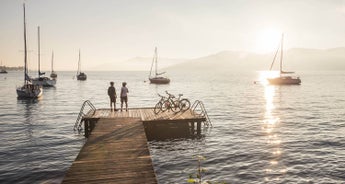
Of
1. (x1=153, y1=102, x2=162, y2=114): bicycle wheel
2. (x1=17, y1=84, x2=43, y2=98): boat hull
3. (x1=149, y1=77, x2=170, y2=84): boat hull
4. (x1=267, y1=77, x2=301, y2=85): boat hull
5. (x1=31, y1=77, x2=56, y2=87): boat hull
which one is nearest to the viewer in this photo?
(x1=153, y1=102, x2=162, y2=114): bicycle wheel

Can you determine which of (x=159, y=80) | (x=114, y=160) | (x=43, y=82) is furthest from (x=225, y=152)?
(x=159, y=80)

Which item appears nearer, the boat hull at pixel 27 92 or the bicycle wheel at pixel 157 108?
the bicycle wheel at pixel 157 108

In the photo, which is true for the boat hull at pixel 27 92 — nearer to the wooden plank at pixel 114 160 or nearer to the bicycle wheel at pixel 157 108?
the bicycle wheel at pixel 157 108

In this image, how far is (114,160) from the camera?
11.1 m

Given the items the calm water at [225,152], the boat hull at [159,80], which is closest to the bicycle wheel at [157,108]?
the calm water at [225,152]

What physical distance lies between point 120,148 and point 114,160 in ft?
5.61

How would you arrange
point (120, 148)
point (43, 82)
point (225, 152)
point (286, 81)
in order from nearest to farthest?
1. point (120, 148)
2. point (225, 152)
3. point (43, 82)
4. point (286, 81)

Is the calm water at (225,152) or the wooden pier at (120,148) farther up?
the wooden pier at (120,148)

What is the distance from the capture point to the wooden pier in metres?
9.39

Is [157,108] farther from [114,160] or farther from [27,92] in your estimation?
[27,92]

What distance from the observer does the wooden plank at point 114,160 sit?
9234 mm

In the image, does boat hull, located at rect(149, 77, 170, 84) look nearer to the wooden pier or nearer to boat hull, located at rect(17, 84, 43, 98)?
boat hull, located at rect(17, 84, 43, 98)

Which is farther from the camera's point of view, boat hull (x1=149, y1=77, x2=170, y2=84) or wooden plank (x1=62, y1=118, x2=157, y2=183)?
boat hull (x1=149, y1=77, x2=170, y2=84)

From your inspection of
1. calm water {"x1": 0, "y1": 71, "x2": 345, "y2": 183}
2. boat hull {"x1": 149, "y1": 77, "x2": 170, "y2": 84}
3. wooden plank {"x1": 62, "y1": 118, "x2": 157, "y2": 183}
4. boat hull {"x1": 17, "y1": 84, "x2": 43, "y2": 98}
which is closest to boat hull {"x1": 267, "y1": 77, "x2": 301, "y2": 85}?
boat hull {"x1": 149, "y1": 77, "x2": 170, "y2": 84}
